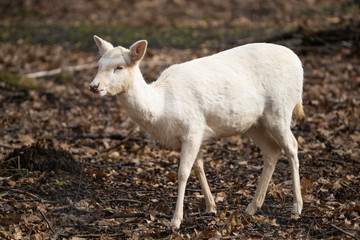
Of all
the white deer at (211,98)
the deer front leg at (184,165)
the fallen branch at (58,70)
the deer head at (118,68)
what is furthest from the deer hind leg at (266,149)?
the fallen branch at (58,70)

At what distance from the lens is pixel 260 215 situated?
5570 millimetres

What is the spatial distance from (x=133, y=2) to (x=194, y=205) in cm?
1597

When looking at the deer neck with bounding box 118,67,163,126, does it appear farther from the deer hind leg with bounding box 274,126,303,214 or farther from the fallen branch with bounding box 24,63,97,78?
the fallen branch with bounding box 24,63,97,78

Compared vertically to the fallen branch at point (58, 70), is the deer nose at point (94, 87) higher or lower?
higher

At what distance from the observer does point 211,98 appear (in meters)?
5.34

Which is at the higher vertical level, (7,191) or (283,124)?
(283,124)

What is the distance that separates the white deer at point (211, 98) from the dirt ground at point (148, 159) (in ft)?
1.43

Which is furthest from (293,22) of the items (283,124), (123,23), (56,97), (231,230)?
Answer: (231,230)

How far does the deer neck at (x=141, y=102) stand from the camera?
16.7 feet

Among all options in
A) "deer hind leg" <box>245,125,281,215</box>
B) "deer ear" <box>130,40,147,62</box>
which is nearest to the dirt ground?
"deer hind leg" <box>245,125,281,215</box>

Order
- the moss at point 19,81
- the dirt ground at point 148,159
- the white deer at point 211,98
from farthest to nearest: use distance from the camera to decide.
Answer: the moss at point 19,81
the dirt ground at point 148,159
the white deer at point 211,98

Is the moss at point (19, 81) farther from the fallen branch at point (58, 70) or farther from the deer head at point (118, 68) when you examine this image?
the deer head at point (118, 68)

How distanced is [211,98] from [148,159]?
2647 mm

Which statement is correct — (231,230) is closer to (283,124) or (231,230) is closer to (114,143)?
(283,124)
